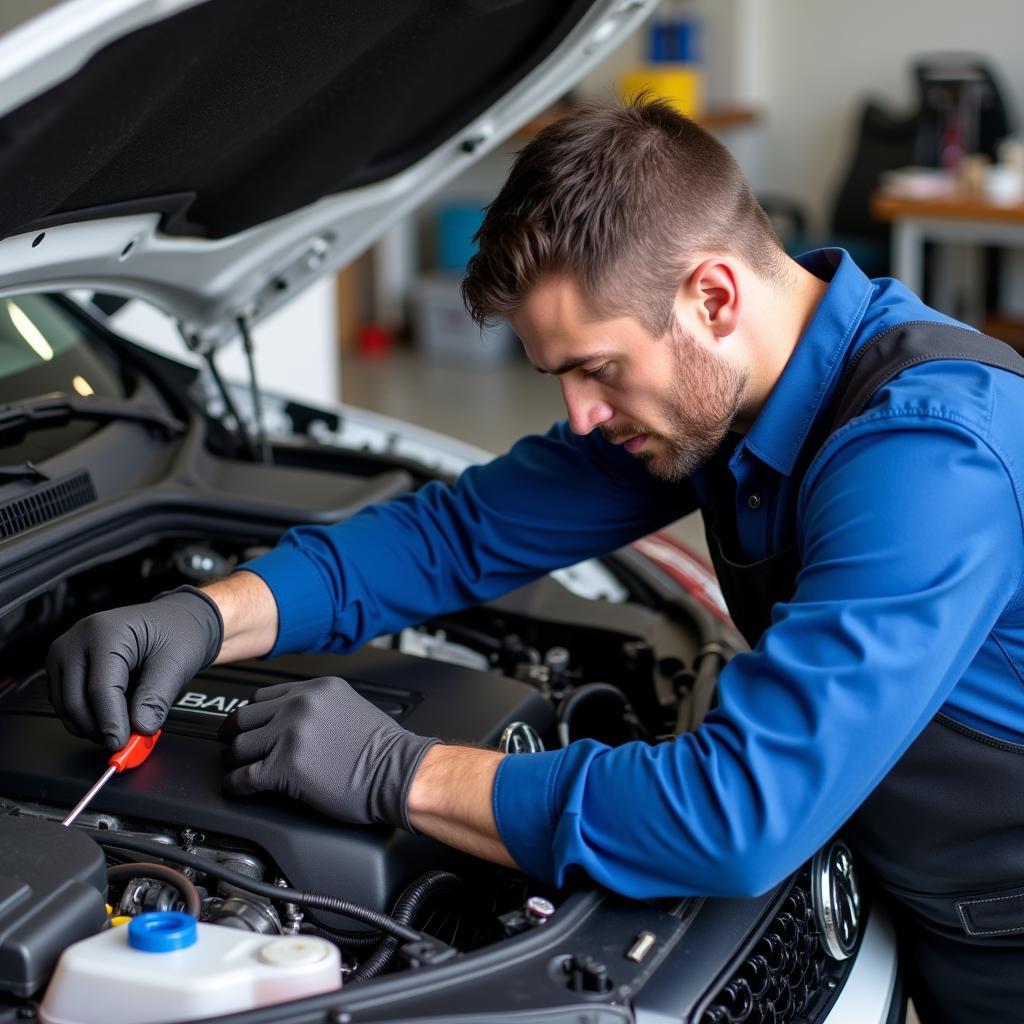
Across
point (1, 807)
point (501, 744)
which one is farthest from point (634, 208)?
point (1, 807)

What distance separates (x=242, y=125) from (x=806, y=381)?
0.61m

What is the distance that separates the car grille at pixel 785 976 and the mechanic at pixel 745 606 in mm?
104

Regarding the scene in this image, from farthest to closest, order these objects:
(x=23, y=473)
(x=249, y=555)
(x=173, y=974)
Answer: (x=249, y=555) → (x=23, y=473) → (x=173, y=974)

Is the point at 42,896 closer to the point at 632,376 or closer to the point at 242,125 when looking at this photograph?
the point at 632,376

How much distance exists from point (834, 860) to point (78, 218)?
98 centimetres

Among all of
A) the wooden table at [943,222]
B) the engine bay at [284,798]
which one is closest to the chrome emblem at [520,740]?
the engine bay at [284,798]

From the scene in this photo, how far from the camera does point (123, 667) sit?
1260 mm

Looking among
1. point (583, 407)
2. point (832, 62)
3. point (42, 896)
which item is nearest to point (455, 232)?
point (832, 62)

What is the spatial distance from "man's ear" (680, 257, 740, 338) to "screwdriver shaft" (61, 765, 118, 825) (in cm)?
66

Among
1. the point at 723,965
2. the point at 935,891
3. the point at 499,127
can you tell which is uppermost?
the point at 499,127

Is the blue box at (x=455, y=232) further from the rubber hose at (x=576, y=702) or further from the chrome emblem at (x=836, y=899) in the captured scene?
the chrome emblem at (x=836, y=899)

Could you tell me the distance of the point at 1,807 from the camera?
48.1 inches

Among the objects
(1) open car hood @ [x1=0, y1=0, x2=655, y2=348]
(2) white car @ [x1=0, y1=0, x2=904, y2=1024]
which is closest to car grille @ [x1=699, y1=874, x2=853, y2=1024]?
(2) white car @ [x1=0, y1=0, x2=904, y2=1024]

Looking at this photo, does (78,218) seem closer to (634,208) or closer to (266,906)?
(634,208)
